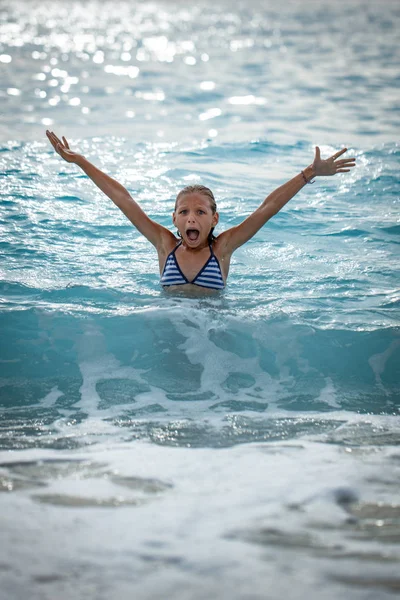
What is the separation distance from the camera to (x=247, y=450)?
4012 millimetres

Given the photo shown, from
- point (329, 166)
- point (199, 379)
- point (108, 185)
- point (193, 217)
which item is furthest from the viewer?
point (108, 185)

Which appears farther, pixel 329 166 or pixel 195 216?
pixel 195 216

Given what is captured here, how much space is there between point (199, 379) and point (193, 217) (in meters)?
1.50

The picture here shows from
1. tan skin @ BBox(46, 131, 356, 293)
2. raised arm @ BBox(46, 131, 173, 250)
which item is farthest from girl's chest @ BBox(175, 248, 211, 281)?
raised arm @ BBox(46, 131, 173, 250)

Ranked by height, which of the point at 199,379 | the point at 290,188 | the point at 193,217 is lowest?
the point at 199,379

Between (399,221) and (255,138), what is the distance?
4840mm

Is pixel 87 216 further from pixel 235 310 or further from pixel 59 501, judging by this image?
pixel 59 501

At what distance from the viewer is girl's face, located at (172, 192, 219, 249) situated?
6066 millimetres

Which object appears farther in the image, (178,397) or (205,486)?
(178,397)

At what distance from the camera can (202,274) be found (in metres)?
6.29

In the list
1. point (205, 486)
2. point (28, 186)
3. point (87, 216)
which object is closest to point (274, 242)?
point (87, 216)

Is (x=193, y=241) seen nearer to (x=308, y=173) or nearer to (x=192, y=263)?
(x=192, y=263)

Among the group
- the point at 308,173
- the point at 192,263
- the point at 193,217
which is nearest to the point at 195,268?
the point at 192,263

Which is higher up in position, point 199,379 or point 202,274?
point 202,274
